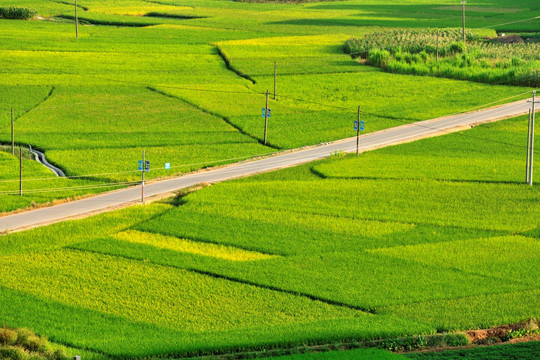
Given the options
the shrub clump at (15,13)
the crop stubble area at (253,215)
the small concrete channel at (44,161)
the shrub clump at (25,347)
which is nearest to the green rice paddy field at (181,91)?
the crop stubble area at (253,215)

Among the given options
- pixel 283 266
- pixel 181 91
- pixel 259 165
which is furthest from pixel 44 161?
pixel 283 266

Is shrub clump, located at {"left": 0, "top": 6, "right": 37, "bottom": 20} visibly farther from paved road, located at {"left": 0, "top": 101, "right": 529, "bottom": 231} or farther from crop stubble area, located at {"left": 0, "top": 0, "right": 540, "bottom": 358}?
paved road, located at {"left": 0, "top": 101, "right": 529, "bottom": 231}

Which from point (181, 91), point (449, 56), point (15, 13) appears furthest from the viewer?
point (15, 13)

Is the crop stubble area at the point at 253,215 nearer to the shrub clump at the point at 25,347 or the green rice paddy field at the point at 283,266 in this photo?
the green rice paddy field at the point at 283,266

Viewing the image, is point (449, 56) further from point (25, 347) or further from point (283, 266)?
point (25, 347)

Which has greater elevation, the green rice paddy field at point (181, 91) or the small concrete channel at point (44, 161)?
the green rice paddy field at point (181, 91)

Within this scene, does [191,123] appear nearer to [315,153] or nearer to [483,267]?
[315,153]

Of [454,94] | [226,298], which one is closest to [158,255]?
[226,298]
